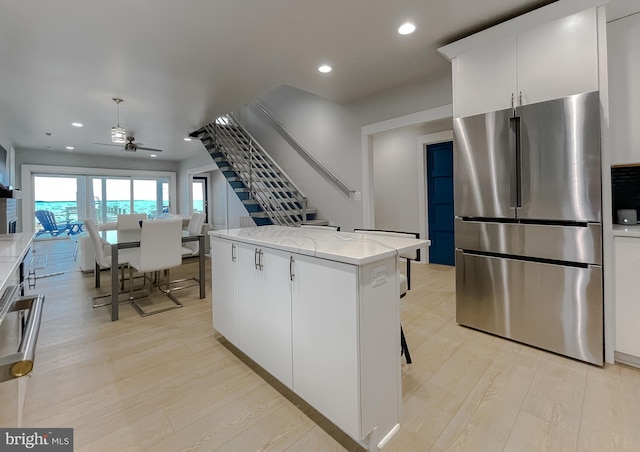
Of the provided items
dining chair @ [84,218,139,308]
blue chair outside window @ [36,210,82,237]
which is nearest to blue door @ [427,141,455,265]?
dining chair @ [84,218,139,308]

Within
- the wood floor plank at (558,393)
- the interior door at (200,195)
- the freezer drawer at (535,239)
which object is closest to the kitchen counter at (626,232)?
the freezer drawer at (535,239)

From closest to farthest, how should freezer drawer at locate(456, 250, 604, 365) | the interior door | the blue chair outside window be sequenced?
1. freezer drawer at locate(456, 250, 604, 365)
2. the blue chair outside window
3. the interior door

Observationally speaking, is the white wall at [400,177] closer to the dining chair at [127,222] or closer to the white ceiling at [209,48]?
the white ceiling at [209,48]

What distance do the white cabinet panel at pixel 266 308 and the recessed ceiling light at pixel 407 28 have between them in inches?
83.1

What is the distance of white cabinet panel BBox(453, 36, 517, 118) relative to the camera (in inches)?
87.9

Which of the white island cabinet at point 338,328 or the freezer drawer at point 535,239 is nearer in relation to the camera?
the white island cabinet at point 338,328

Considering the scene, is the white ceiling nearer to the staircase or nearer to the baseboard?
the staircase

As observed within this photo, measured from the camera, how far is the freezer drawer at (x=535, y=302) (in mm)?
1968

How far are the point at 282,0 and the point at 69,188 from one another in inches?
368

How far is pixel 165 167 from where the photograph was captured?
9.89 meters

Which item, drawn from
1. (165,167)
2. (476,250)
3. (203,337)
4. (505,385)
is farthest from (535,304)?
(165,167)

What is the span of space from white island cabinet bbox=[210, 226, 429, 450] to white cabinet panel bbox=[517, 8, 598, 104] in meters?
1.56

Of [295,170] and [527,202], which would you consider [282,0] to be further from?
[295,170]

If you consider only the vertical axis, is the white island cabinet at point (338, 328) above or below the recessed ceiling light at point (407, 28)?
below
